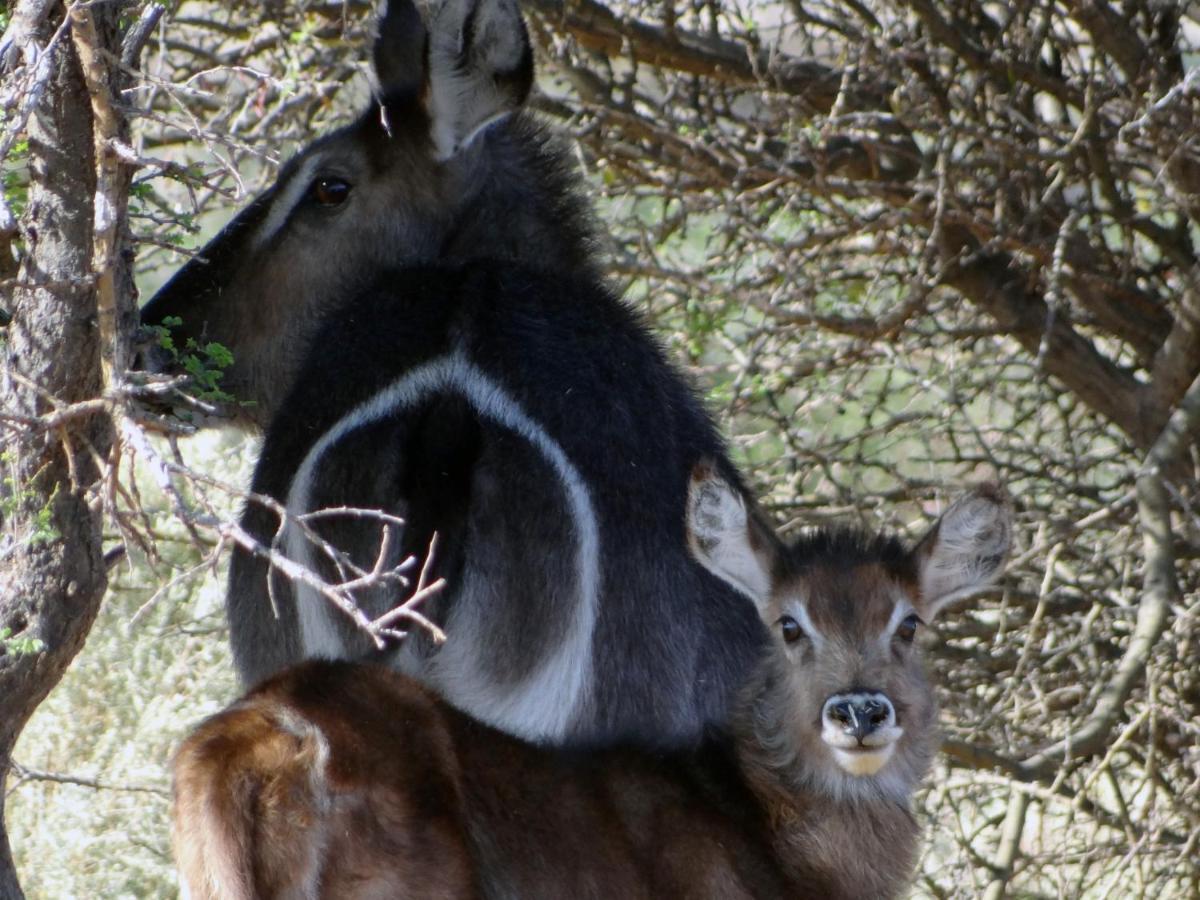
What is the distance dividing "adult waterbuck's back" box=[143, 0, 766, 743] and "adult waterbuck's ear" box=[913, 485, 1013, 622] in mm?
606

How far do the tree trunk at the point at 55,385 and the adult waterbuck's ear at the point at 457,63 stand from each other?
1299 mm

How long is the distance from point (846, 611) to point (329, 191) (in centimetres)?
220

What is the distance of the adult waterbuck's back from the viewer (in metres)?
4.34

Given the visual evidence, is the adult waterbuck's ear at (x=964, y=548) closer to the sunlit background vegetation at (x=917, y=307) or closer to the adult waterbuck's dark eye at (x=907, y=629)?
the adult waterbuck's dark eye at (x=907, y=629)

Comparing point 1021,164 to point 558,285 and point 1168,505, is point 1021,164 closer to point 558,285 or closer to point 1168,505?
point 1168,505

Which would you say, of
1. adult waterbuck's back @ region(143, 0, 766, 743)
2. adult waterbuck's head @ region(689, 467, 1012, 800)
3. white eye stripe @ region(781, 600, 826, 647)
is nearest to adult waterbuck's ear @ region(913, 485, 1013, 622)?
adult waterbuck's head @ region(689, 467, 1012, 800)

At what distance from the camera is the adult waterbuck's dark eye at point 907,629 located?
13.3 feet

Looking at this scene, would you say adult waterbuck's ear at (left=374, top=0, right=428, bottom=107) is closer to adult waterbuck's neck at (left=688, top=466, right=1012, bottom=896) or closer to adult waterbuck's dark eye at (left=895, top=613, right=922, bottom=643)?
adult waterbuck's neck at (left=688, top=466, right=1012, bottom=896)

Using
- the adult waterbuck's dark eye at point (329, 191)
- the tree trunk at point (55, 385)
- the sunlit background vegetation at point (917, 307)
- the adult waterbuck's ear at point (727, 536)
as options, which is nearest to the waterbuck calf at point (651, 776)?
the adult waterbuck's ear at point (727, 536)

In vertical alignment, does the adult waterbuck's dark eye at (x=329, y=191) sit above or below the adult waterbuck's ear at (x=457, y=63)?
below

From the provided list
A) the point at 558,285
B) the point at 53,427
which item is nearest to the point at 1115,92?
the point at 558,285

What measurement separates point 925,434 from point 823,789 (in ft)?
9.87

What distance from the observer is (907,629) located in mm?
4086

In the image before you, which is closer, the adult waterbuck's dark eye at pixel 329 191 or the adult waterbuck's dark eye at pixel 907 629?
the adult waterbuck's dark eye at pixel 907 629
